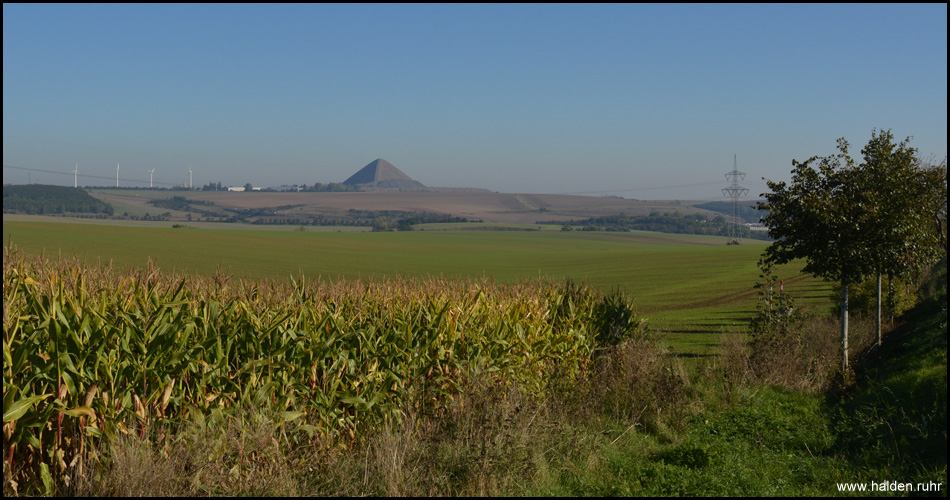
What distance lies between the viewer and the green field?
31766mm

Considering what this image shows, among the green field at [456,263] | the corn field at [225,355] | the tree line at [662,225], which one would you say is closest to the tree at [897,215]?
the green field at [456,263]

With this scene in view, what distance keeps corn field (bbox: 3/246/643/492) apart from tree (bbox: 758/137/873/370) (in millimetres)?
7164

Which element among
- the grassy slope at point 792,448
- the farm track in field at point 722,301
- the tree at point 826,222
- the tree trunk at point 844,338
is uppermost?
the tree at point 826,222

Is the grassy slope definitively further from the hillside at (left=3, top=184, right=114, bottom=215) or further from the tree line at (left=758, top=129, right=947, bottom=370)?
the hillside at (left=3, top=184, right=114, bottom=215)

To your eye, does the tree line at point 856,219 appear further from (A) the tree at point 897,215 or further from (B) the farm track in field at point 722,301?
(B) the farm track in field at point 722,301

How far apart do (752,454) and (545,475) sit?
3.26 metres

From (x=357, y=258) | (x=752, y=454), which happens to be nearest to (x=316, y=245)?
(x=357, y=258)

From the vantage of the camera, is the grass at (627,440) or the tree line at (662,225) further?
the tree line at (662,225)

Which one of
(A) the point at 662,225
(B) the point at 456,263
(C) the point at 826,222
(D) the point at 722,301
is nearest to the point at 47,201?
(B) the point at 456,263

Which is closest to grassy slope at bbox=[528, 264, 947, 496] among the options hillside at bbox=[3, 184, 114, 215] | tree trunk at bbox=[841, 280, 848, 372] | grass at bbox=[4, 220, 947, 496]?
A: grass at bbox=[4, 220, 947, 496]

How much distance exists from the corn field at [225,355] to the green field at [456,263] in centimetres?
1145

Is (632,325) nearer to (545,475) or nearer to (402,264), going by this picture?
(545,475)

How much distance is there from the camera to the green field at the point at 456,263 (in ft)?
104

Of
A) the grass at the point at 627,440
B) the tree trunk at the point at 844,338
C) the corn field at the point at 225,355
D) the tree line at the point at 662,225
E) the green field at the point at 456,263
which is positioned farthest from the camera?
the tree line at the point at 662,225
